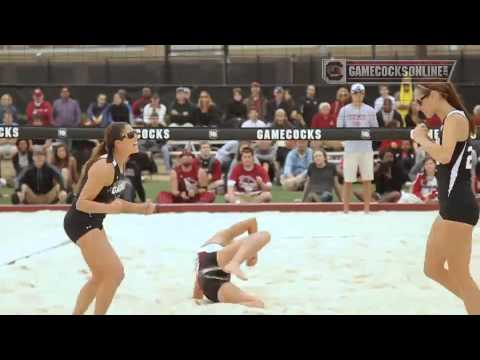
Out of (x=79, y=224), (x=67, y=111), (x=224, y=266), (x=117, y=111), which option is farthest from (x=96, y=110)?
(x=79, y=224)

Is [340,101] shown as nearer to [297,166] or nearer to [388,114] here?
[388,114]

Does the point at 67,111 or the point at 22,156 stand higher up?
the point at 67,111

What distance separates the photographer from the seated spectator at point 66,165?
456 inches

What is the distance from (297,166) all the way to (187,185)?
6.76ft

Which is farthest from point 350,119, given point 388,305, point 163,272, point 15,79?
point 15,79

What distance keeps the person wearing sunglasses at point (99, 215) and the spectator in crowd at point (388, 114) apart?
7791 mm

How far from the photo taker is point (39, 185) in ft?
36.2

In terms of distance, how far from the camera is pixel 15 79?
59.5 ft

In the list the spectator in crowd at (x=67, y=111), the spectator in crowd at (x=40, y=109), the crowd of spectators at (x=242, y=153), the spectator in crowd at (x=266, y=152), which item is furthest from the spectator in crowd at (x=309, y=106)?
the spectator in crowd at (x=40, y=109)

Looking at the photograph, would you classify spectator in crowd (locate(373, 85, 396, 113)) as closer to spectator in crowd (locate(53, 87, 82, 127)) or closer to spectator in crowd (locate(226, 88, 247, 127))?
spectator in crowd (locate(226, 88, 247, 127))

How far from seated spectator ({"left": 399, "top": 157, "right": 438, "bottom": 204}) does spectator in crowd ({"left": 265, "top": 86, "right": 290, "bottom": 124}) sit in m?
3.77

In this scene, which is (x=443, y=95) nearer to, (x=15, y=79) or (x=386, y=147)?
(x=386, y=147)
